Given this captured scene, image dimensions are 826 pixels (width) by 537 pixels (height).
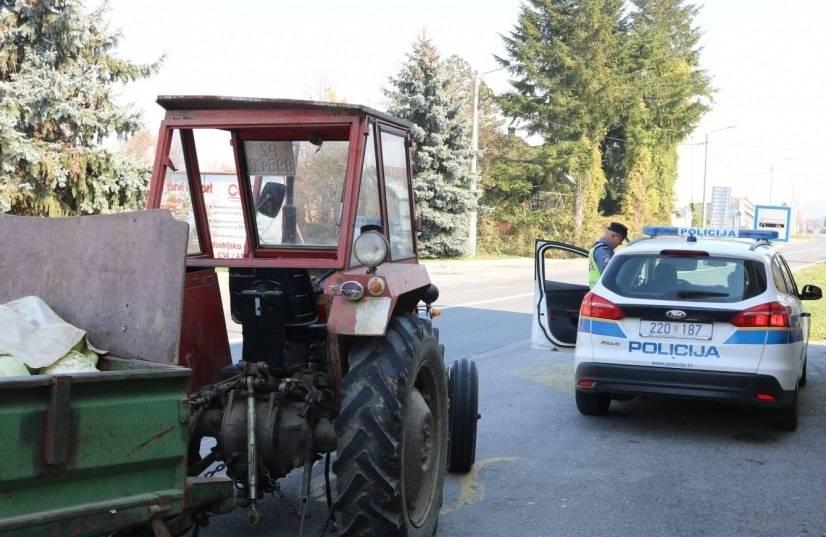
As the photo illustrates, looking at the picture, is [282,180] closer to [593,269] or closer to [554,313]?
[554,313]

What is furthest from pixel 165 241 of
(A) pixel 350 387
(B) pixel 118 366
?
(A) pixel 350 387

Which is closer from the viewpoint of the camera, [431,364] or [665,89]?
[431,364]

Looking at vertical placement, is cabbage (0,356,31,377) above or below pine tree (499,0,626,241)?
below

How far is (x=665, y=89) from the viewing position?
49.2 metres

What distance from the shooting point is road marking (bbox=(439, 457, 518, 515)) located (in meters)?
5.27

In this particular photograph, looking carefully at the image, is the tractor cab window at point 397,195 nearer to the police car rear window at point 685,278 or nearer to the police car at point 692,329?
the police car at point 692,329

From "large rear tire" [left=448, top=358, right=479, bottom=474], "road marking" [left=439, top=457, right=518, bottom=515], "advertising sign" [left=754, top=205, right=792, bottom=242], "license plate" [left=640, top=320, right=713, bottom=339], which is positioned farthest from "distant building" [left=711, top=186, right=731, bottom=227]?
"large rear tire" [left=448, top=358, right=479, bottom=474]

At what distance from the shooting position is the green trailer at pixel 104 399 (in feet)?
9.08

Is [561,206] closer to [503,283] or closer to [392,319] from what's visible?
[503,283]

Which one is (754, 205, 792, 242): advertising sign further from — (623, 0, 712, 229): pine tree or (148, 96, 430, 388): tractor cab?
(623, 0, 712, 229): pine tree

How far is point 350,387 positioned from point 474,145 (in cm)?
3232

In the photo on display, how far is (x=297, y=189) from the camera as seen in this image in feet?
16.3

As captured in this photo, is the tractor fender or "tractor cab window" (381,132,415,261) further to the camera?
"tractor cab window" (381,132,415,261)

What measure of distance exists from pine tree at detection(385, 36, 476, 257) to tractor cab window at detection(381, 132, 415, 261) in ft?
92.7
